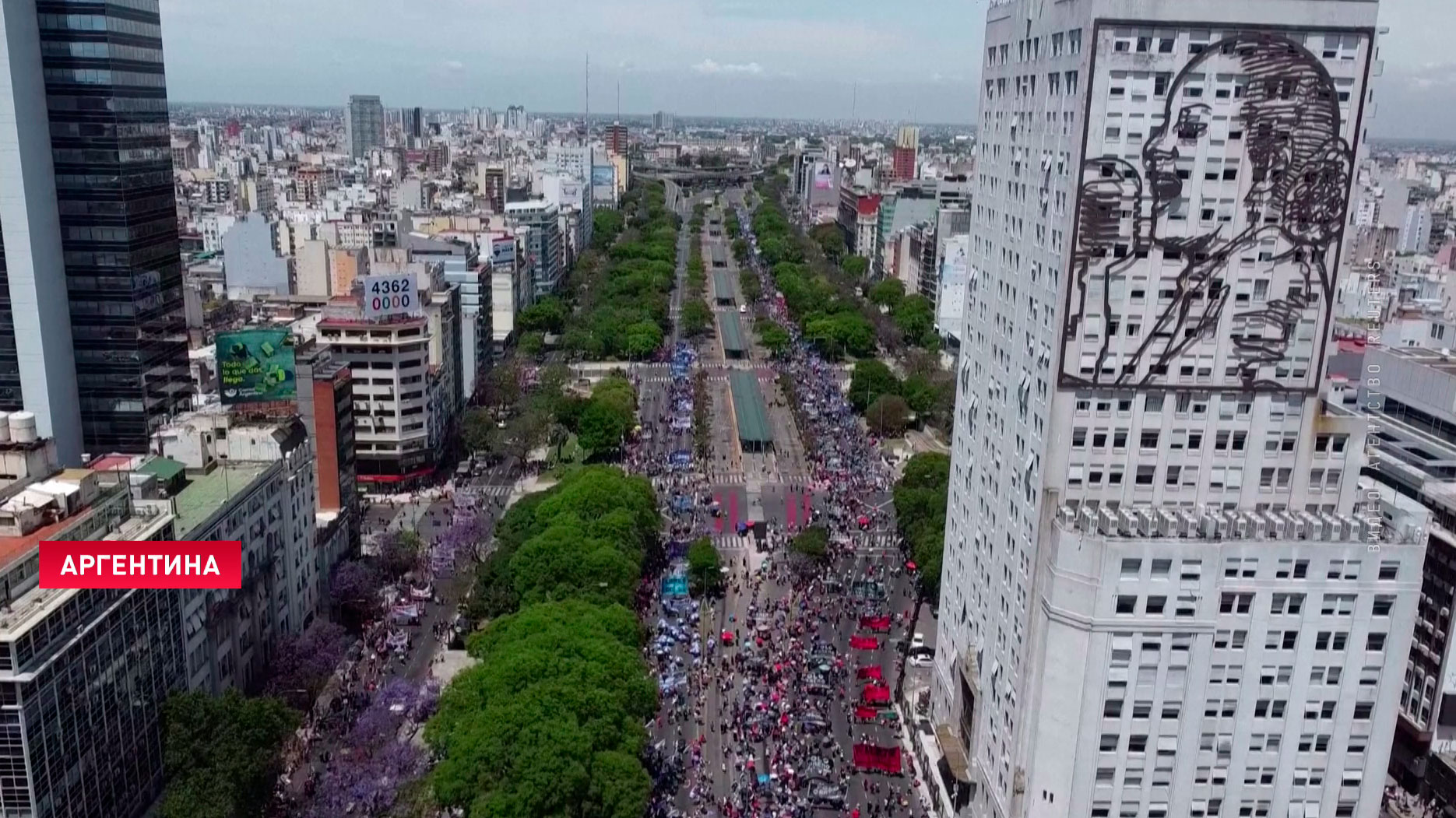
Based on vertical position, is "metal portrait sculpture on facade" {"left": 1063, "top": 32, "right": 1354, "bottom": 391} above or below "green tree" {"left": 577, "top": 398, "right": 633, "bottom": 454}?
above

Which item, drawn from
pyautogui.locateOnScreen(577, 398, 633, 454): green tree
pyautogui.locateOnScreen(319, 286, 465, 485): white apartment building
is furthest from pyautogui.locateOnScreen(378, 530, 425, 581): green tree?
pyautogui.locateOnScreen(577, 398, 633, 454): green tree

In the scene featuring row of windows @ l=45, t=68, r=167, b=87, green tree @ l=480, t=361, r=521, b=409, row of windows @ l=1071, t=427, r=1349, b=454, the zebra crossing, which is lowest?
the zebra crossing

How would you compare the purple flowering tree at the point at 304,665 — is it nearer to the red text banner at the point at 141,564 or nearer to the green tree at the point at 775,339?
the red text banner at the point at 141,564

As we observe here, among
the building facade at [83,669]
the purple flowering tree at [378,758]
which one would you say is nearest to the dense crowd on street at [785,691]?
the purple flowering tree at [378,758]

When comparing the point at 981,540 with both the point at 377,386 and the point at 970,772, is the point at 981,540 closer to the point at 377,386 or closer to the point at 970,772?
the point at 970,772

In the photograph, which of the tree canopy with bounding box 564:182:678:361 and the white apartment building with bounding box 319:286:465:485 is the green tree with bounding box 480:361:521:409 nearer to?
the white apartment building with bounding box 319:286:465:485

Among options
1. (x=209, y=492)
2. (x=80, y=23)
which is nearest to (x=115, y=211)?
(x=80, y=23)
